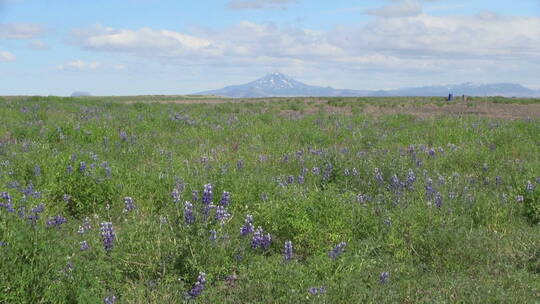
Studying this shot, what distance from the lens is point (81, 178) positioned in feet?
17.6

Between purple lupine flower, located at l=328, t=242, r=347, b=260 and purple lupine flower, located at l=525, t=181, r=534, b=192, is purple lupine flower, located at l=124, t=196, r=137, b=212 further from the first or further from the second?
purple lupine flower, located at l=525, t=181, r=534, b=192

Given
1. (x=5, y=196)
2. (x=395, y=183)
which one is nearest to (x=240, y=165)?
(x=395, y=183)

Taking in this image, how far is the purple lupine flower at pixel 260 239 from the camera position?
417 centimetres

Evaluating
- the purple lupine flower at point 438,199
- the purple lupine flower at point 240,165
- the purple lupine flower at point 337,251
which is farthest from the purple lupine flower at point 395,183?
the purple lupine flower at point 240,165

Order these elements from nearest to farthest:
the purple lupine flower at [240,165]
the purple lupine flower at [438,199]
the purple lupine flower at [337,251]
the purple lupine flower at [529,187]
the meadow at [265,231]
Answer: the meadow at [265,231] → the purple lupine flower at [337,251] → the purple lupine flower at [438,199] → the purple lupine flower at [529,187] → the purple lupine flower at [240,165]

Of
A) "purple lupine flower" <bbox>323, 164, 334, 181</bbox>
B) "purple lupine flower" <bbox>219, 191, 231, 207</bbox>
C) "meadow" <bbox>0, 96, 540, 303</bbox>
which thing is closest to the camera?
"meadow" <bbox>0, 96, 540, 303</bbox>

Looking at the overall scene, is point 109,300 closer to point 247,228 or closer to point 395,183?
point 247,228

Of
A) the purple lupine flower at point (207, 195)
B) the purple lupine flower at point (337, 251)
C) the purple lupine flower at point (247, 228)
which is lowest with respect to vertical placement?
the purple lupine flower at point (337, 251)

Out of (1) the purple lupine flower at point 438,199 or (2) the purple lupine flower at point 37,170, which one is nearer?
(1) the purple lupine flower at point 438,199

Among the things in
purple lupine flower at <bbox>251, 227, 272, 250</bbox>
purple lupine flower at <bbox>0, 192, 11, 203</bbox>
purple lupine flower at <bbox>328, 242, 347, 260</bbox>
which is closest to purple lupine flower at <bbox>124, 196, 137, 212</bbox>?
purple lupine flower at <bbox>0, 192, 11, 203</bbox>

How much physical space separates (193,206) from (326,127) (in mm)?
7654

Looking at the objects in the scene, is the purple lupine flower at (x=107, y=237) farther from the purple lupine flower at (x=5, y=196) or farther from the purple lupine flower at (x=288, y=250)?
Result: the purple lupine flower at (x=288, y=250)

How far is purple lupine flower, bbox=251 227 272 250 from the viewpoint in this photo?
417cm

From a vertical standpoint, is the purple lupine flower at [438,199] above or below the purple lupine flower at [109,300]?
above
